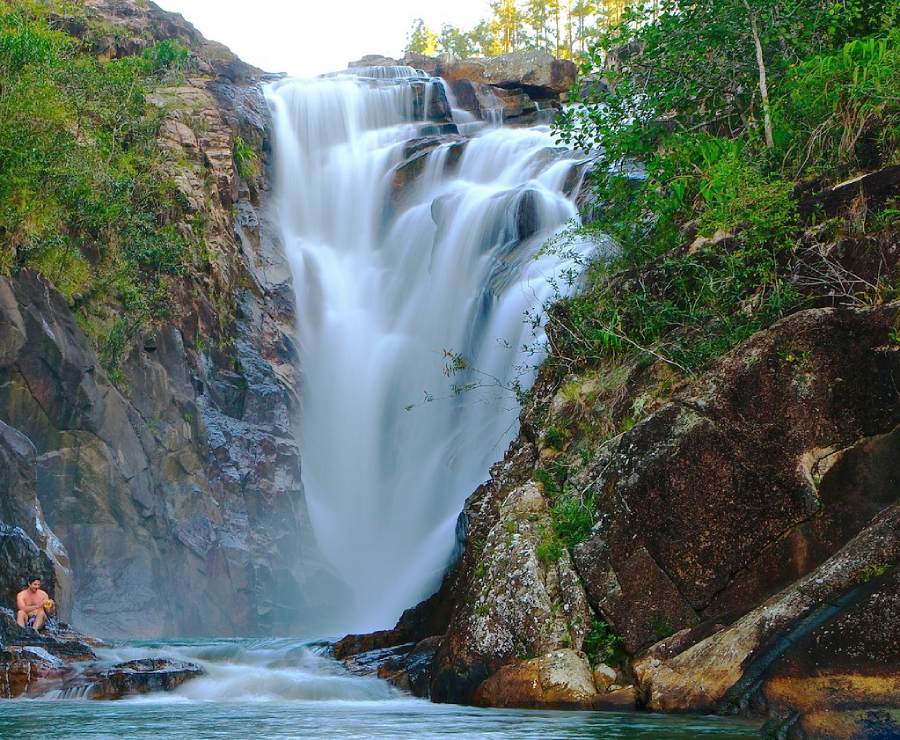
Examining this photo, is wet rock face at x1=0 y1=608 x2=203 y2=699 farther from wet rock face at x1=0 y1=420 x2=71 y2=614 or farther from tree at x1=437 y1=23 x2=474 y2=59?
tree at x1=437 y1=23 x2=474 y2=59

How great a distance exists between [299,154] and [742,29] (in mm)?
23285

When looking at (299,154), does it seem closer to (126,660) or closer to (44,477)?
(44,477)

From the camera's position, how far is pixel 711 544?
9.51 meters

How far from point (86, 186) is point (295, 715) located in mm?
16192

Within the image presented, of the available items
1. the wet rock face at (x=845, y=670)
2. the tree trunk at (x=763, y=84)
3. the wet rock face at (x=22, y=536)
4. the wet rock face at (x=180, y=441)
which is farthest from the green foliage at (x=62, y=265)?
the wet rock face at (x=845, y=670)

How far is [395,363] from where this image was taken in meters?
27.3

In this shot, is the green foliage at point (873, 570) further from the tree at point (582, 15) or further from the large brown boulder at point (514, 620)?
the tree at point (582, 15)

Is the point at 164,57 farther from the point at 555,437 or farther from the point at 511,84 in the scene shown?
the point at 555,437

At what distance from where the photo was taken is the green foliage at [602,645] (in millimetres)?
9469

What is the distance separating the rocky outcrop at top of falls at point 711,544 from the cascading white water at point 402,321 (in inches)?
370

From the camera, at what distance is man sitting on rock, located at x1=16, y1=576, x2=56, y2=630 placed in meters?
14.0

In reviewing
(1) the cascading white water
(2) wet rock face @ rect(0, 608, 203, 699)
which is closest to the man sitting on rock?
(2) wet rock face @ rect(0, 608, 203, 699)

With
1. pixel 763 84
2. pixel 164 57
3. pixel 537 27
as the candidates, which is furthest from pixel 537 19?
pixel 763 84

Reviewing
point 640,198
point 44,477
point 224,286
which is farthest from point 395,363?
point 640,198
